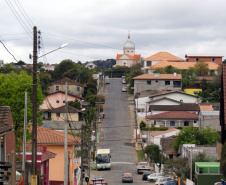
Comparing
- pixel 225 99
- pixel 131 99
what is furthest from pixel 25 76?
pixel 131 99

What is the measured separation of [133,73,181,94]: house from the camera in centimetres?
11151

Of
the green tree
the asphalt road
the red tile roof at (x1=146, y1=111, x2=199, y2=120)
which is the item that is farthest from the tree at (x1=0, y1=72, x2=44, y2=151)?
the green tree

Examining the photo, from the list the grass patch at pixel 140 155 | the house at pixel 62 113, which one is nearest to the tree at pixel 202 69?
the house at pixel 62 113

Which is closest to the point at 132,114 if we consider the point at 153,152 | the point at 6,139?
the point at 153,152

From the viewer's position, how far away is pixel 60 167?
42906mm

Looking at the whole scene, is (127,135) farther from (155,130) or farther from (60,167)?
(60,167)

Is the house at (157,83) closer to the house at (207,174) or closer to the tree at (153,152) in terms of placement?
the tree at (153,152)

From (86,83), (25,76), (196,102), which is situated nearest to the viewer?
(25,76)

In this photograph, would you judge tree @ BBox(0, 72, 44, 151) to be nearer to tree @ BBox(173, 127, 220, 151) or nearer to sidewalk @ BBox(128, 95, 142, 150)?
tree @ BBox(173, 127, 220, 151)

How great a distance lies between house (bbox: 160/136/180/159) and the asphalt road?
12.7 feet

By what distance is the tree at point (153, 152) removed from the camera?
219 ft

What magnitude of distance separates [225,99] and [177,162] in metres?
22.5

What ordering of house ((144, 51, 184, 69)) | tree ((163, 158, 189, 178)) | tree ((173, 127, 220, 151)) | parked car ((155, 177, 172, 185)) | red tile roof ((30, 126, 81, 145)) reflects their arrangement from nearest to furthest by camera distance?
1. red tile roof ((30, 126, 81, 145))
2. tree ((163, 158, 189, 178))
3. parked car ((155, 177, 172, 185))
4. tree ((173, 127, 220, 151))
5. house ((144, 51, 184, 69))

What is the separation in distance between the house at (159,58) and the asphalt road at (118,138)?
1180 inches
